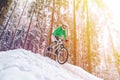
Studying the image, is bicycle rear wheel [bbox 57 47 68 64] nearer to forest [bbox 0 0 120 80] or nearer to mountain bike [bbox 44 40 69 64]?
mountain bike [bbox 44 40 69 64]

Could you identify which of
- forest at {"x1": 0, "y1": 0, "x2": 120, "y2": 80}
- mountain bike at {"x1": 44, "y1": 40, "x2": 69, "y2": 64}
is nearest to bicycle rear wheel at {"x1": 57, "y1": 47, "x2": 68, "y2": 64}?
mountain bike at {"x1": 44, "y1": 40, "x2": 69, "y2": 64}

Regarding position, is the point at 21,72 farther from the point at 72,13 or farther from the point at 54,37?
the point at 72,13

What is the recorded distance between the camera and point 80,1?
16297 millimetres

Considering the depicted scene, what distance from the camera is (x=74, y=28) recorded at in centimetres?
1479

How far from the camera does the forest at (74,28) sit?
13.0 meters

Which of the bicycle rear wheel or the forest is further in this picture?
the forest

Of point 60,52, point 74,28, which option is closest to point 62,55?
point 60,52

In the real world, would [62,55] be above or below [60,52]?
below

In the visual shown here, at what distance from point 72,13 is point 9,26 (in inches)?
142

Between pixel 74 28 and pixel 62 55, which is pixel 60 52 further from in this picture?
pixel 74 28

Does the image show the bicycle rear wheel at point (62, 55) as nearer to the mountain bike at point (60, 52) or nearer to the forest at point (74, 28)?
the mountain bike at point (60, 52)

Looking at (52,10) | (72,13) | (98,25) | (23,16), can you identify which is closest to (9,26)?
(23,16)

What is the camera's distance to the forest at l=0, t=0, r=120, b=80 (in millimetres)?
13023

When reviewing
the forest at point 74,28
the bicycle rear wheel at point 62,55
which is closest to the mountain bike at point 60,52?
the bicycle rear wheel at point 62,55
